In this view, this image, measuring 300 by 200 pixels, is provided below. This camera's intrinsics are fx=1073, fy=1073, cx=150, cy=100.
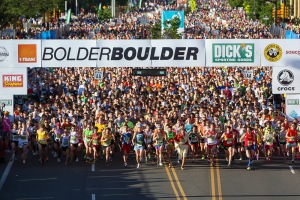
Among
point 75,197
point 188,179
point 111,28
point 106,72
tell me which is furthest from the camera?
point 111,28

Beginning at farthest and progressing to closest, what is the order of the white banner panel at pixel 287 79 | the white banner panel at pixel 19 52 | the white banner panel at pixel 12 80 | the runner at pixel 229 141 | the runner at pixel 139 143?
1. the white banner panel at pixel 287 79
2. the white banner panel at pixel 12 80
3. the white banner panel at pixel 19 52
4. the runner at pixel 229 141
5. the runner at pixel 139 143

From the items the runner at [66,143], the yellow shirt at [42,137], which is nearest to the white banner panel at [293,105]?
the runner at [66,143]

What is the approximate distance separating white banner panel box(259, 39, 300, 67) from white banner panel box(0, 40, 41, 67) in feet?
22.6

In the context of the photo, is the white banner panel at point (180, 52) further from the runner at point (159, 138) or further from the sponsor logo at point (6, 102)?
the sponsor logo at point (6, 102)

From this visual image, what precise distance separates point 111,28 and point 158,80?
43233mm

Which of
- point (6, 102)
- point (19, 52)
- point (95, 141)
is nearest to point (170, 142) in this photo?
point (95, 141)

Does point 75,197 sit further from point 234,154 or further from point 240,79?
point 240,79

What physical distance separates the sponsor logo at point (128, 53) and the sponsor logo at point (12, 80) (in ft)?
3.64

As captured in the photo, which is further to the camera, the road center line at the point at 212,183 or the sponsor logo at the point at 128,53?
the sponsor logo at the point at 128,53

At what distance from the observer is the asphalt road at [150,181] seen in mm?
24828

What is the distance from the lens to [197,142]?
2994 centimetres

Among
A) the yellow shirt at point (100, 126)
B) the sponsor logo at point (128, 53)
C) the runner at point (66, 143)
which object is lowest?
the runner at point (66, 143)

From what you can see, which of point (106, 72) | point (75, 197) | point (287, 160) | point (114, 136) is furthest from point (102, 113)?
point (106, 72)

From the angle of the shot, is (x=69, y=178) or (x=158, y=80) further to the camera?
(x=158, y=80)
